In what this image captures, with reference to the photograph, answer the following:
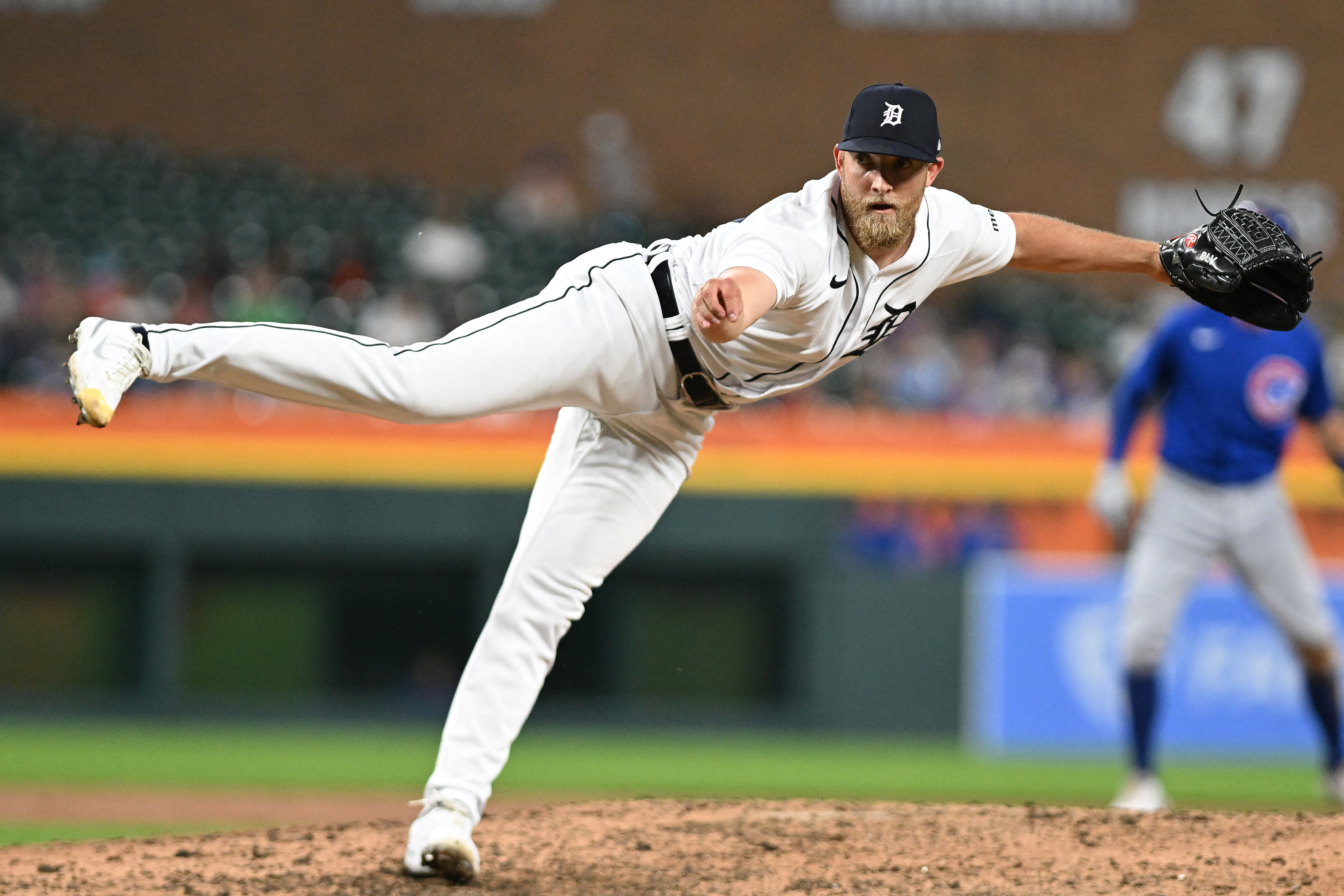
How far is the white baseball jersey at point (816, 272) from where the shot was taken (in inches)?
134

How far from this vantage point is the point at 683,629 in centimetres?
915

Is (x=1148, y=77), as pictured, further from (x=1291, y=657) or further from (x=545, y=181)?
(x=1291, y=657)

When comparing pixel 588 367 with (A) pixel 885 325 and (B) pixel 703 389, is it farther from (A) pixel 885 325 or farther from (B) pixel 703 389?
(A) pixel 885 325

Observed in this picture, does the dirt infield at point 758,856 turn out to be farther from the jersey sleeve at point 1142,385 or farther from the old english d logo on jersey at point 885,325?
the jersey sleeve at point 1142,385

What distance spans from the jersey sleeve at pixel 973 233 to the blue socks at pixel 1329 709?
121 inches

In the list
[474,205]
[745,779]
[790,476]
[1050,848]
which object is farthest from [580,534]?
[474,205]

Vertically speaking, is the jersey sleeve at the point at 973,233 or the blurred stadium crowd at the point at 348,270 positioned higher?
the blurred stadium crowd at the point at 348,270

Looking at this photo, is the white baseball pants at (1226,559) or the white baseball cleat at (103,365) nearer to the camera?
the white baseball cleat at (103,365)

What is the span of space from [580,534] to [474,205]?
31.5 ft

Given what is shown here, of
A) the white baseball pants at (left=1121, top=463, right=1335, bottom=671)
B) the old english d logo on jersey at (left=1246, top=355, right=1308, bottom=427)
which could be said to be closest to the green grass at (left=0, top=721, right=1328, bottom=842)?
the white baseball pants at (left=1121, top=463, right=1335, bottom=671)

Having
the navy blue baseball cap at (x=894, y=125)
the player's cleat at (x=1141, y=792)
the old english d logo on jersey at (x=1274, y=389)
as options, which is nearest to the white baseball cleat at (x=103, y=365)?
the navy blue baseball cap at (x=894, y=125)

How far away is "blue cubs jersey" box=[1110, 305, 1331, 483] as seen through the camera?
6.04 m

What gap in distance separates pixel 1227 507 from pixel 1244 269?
248 cm

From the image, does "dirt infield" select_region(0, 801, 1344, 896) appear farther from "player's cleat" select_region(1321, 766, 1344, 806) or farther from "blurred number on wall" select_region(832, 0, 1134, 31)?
"blurred number on wall" select_region(832, 0, 1134, 31)
